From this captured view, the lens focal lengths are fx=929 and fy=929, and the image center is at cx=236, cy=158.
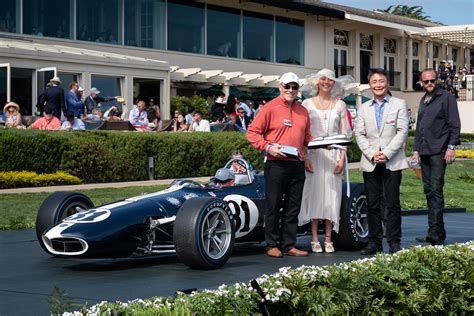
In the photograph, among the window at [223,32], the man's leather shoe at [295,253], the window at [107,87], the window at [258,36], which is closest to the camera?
the man's leather shoe at [295,253]

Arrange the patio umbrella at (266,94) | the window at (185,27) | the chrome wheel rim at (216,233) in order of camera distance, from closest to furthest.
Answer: the chrome wheel rim at (216,233), the window at (185,27), the patio umbrella at (266,94)

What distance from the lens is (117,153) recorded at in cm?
2145

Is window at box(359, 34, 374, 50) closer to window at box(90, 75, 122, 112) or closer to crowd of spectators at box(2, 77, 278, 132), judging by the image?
crowd of spectators at box(2, 77, 278, 132)

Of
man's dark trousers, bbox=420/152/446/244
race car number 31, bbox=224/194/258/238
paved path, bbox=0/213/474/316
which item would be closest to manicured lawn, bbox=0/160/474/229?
paved path, bbox=0/213/474/316

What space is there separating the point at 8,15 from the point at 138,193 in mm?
14161

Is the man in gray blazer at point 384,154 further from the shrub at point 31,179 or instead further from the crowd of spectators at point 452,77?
the crowd of spectators at point 452,77

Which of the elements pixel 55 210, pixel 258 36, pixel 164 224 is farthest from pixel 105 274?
pixel 258 36

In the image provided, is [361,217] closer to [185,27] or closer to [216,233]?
[216,233]

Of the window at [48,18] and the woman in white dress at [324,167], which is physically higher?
the window at [48,18]

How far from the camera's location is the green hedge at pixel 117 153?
19.9 metres

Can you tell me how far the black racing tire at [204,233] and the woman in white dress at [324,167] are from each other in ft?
5.11

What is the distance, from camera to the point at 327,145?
10070 millimetres

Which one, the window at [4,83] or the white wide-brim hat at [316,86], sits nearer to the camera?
the white wide-brim hat at [316,86]

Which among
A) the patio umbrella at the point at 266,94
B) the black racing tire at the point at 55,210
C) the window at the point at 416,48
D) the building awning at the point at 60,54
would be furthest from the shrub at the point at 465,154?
the black racing tire at the point at 55,210
